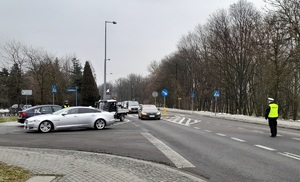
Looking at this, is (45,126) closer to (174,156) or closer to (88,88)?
(174,156)

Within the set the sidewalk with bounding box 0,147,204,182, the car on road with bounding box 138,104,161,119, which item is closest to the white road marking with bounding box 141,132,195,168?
the sidewalk with bounding box 0,147,204,182

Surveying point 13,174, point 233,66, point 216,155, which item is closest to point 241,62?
point 233,66

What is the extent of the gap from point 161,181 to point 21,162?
389cm

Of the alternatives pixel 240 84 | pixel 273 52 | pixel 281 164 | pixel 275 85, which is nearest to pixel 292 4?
pixel 273 52

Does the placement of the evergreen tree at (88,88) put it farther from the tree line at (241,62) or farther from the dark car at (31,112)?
the dark car at (31,112)

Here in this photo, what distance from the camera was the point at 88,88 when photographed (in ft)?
251

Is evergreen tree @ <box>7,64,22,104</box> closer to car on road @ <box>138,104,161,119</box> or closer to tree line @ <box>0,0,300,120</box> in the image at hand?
tree line @ <box>0,0,300,120</box>

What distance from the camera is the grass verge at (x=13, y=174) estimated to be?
6227 millimetres

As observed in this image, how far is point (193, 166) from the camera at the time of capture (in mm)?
8609

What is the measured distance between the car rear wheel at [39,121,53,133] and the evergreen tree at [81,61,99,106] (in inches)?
2254

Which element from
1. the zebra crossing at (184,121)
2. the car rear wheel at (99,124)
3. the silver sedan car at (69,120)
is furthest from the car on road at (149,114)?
the car rear wheel at (99,124)

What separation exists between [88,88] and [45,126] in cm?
5879

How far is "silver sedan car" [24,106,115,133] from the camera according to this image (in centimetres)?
1836

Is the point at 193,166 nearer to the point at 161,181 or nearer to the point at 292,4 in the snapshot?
the point at 161,181
